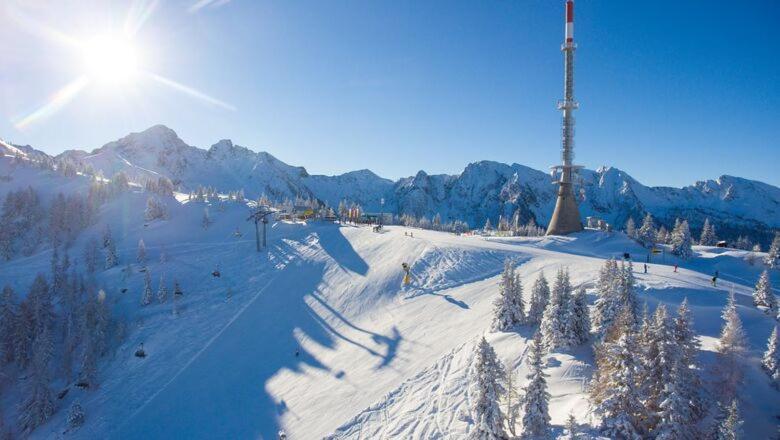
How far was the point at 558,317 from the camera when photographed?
22.9 metres

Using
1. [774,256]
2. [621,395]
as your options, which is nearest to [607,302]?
[621,395]

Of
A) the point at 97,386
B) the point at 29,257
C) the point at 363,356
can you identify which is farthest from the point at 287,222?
the point at 29,257

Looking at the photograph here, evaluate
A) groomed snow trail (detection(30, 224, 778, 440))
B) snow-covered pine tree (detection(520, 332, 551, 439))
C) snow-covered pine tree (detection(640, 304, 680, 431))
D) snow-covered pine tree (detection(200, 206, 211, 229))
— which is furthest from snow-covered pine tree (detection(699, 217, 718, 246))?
snow-covered pine tree (detection(200, 206, 211, 229))

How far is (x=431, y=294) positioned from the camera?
1614 inches

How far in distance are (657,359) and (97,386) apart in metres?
53.2

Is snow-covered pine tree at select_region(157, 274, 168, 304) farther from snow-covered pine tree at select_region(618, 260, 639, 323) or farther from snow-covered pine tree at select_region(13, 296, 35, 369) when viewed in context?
snow-covered pine tree at select_region(618, 260, 639, 323)

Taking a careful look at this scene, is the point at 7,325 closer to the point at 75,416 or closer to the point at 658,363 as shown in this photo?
the point at 75,416

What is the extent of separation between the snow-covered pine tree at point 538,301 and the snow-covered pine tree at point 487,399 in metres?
10.6

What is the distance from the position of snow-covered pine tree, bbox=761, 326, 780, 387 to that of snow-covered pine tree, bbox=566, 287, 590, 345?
7658mm

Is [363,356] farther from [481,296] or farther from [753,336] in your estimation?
[753,336]

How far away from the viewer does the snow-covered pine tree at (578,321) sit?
22.5 m

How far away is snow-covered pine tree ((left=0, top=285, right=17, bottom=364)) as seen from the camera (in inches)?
2004

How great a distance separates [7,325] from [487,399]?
6703 cm

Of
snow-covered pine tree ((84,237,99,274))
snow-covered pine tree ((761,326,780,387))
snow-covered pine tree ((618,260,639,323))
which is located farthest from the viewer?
snow-covered pine tree ((84,237,99,274))
